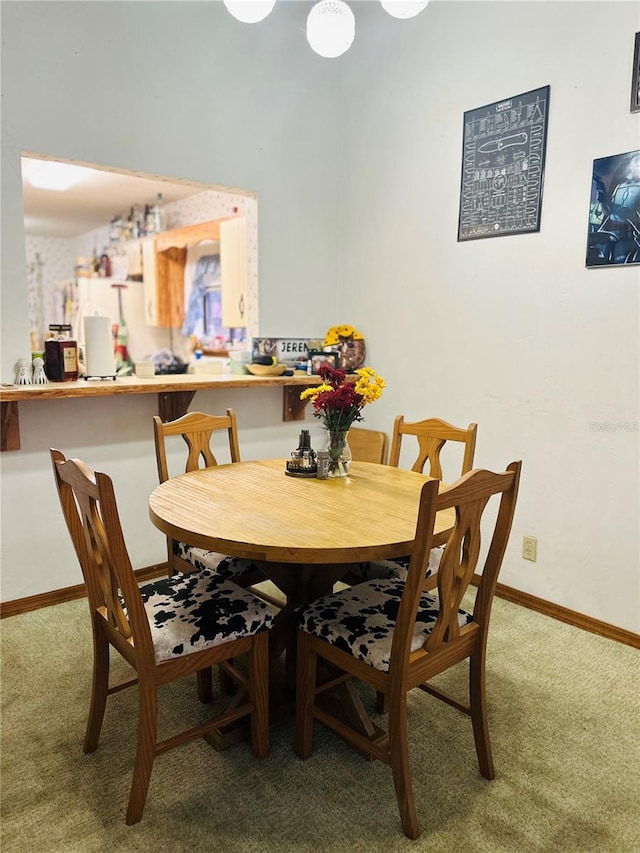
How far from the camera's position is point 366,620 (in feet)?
5.65

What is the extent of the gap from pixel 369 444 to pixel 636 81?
224 centimetres

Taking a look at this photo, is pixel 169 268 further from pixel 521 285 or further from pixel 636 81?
pixel 636 81

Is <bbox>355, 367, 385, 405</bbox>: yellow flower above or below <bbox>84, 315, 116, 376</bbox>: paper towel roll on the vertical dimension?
below

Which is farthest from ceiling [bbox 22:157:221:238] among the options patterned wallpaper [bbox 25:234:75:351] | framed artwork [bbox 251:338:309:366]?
framed artwork [bbox 251:338:309:366]

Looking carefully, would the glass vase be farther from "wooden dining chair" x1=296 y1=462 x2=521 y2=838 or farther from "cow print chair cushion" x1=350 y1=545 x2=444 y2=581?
"wooden dining chair" x1=296 y1=462 x2=521 y2=838

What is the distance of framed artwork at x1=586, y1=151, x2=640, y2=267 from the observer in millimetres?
2398

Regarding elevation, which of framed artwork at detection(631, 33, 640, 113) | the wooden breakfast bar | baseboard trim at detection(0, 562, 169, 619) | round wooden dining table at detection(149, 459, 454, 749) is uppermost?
framed artwork at detection(631, 33, 640, 113)

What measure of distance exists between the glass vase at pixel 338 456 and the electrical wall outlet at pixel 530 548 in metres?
1.17

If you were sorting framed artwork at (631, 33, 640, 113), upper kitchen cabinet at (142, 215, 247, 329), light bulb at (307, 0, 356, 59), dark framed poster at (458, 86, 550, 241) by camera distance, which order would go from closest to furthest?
1. light bulb at (307, 0, 356, 59)
2. framed artwork at (631, 33, 640, 113)
3. dark framed poster at (458, 86, 550, 241)
4. upper kitchen cabinet at (142, 215, 247, 329)

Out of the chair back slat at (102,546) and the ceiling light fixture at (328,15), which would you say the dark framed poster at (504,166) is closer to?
the ceiling light fixture at (328,15)

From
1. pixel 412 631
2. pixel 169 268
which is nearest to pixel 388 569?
pixel 412 631

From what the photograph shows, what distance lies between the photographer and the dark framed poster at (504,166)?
271 centimetres

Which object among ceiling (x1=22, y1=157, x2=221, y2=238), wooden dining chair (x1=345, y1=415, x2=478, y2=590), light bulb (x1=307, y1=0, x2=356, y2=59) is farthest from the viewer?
ceiling (x1=22, y1=157, x2=221, y2=238)

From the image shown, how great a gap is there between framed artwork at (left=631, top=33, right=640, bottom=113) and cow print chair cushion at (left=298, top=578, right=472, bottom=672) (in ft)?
6.89
